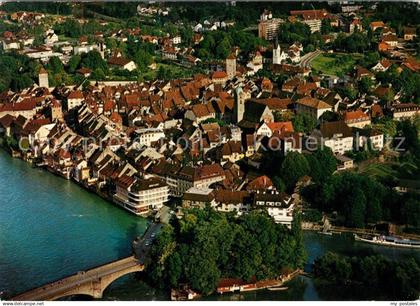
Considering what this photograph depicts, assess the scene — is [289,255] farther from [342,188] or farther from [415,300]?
[342,188]

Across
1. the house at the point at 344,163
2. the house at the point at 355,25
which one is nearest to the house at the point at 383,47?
the house at the point at 355,25

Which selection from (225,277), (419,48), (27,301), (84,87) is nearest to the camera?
(27,301)

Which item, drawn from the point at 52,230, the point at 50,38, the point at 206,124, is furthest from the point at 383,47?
the point at 52,230

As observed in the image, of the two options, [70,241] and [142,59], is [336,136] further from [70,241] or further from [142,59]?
[142,59]

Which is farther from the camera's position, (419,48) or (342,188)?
(419,48)

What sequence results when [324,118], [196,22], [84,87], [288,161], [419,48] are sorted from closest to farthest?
[288,161] → [324,118] → [84,87] → [419,48] → [196,22]

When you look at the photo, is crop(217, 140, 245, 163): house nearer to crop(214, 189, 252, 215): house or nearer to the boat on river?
crop(214, 189, 252, 215): house

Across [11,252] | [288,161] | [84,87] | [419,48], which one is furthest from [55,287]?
[419,48]
